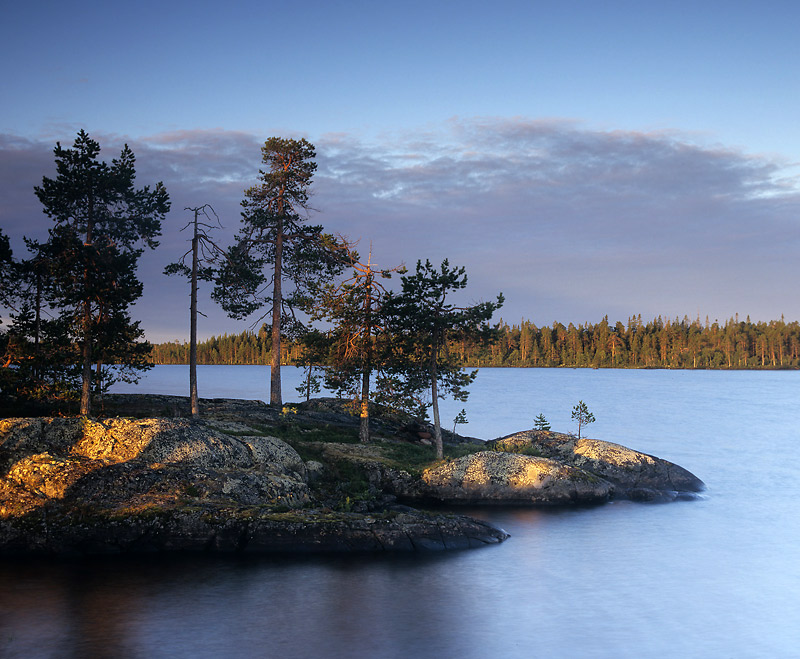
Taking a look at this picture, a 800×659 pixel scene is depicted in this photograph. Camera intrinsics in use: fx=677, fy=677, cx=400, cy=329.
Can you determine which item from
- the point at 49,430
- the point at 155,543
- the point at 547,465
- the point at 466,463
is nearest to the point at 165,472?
the point at 155,543

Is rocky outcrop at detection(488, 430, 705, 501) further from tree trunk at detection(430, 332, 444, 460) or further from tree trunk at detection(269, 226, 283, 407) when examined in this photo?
tree trunk at detection(269, 226, 283, 407)

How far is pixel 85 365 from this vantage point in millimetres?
31312

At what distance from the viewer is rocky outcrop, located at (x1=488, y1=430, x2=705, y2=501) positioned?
31422 millimetres

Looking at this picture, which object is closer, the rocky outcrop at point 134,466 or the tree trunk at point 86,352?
the rocky outcrop at point 134,466

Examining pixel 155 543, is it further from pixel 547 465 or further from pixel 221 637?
pixel 547 465

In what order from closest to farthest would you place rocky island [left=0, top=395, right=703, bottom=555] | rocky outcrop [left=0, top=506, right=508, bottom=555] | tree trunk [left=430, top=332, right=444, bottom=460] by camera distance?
rocky outcrop [left=0, top=506, right=508, bottom=555] → rocky island [left=0, top=395, right=703, bottom=555] → tree trunk [left=430, top=332, right=444, bottom=460]

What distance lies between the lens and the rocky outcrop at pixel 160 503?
810 inches

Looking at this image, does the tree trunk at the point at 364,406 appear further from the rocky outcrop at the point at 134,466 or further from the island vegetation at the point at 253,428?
the rocky outcrop at the point at 134,466

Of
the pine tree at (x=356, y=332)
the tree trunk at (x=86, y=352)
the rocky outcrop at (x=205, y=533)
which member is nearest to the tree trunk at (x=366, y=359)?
the pine tree at (x=356, y=332)

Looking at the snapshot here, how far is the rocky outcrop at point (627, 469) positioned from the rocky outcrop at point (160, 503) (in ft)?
36.1

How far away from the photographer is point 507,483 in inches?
1163

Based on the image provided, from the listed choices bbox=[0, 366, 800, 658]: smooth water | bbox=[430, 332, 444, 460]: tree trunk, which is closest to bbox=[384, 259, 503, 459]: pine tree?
bbox=[430, 332, 444, 460]: tree trunk

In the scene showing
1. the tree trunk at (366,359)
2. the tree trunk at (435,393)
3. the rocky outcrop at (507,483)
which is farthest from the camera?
the tree trunk at (366,359)

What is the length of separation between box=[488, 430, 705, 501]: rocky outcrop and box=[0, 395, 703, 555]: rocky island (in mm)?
73
